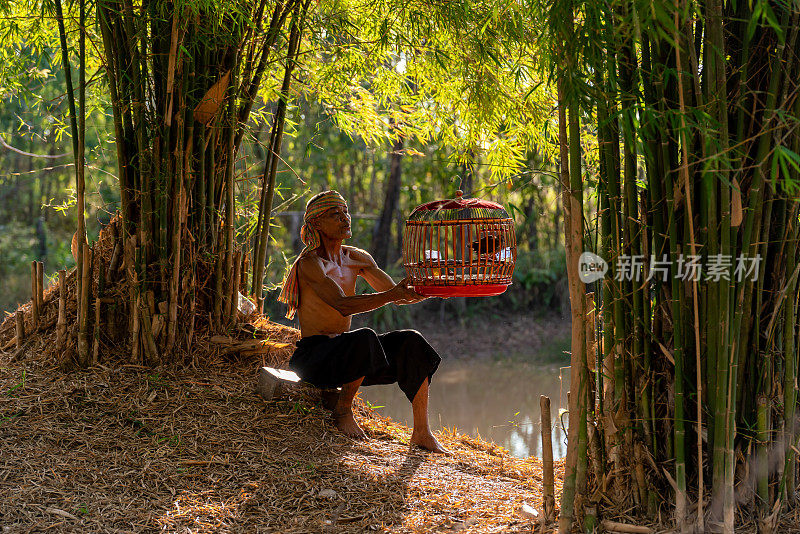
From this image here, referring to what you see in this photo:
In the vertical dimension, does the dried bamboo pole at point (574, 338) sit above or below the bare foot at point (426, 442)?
above

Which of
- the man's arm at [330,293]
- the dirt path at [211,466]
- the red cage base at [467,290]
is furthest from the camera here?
the man's arm at [330,293]

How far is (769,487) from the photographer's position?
208 centimetres

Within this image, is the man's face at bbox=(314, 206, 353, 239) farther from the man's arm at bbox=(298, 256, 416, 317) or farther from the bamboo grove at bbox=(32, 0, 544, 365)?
the bamboo grove at bbox=(32, 0, 544, 365)

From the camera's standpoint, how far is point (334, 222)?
10.3 feet

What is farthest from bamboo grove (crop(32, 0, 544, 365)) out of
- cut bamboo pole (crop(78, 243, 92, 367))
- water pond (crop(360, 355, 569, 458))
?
water pond (crop(360, 355, 569, 458))

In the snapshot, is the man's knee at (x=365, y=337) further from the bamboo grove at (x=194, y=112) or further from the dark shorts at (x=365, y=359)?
the bamboo grove at (x=194, y=112)

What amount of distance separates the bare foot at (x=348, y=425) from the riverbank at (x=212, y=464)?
4 cm

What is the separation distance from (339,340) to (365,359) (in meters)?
0.14

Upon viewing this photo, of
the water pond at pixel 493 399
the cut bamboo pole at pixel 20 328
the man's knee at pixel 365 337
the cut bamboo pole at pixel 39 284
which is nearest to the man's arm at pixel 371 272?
the man's knee at pixel 365 337

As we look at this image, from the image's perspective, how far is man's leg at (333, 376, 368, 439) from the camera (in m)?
3.16

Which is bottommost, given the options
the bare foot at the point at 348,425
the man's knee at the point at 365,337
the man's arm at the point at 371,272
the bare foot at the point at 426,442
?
the bare foot at the point at 426,442

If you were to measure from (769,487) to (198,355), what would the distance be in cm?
237

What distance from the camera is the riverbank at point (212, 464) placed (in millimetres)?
2340

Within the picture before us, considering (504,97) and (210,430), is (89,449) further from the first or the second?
(504,97)
